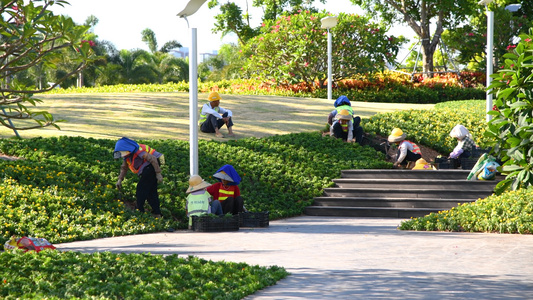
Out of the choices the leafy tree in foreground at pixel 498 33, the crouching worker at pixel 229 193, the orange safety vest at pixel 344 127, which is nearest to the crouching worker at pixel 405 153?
the orange safety vest at pixel 344 127

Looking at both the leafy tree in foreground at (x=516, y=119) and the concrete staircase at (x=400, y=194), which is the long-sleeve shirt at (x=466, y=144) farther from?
the leafy tree in foreground at (x=516, y=119)

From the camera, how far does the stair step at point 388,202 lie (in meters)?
12.3

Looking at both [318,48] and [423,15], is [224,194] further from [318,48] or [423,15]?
[423,15]

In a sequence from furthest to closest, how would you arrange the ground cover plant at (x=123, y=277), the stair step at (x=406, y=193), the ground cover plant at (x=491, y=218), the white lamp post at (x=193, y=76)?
the stair step at (x=406, y=193)
the white lamp post at (x=193, y=76)
the ground cover plant at (x=491, y=218)
the ground cover plant at (x=123, y=277)

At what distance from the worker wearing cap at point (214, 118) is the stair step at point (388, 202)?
14.4 ft

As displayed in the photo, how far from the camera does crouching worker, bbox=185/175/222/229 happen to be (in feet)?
33.7

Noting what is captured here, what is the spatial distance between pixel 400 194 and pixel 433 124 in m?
5.57

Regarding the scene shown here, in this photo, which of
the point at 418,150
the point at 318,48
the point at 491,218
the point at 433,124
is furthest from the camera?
the point at 318,48

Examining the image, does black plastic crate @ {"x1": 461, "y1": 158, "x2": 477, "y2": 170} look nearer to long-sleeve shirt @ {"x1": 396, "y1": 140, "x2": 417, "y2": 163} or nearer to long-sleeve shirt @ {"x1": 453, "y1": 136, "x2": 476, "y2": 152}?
long-sleeve shirt @ {"x1": 453, "y1": 136, "x2": 476, "y2": 152}

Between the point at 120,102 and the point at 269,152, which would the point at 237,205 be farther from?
the point at 120,102

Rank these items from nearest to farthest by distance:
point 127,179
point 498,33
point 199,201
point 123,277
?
point 123,277 → point 199,201 → point 127,179 → point 498,33

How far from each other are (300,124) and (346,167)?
14.2 feet

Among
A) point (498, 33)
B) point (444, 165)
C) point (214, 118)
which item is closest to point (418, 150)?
point (444, 165)

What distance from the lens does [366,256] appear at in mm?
7531
